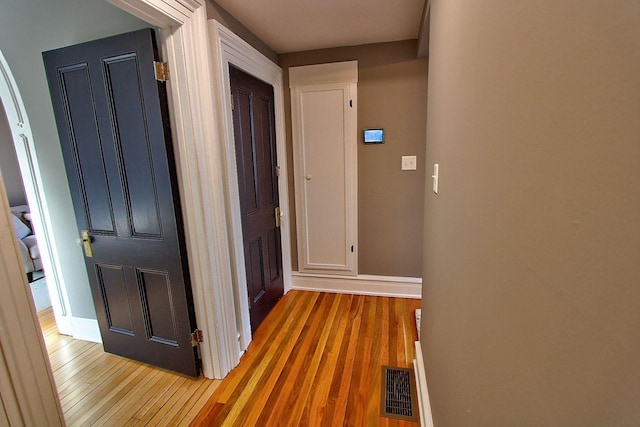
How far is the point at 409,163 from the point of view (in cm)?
258

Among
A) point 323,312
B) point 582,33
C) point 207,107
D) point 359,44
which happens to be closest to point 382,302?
point 323,312

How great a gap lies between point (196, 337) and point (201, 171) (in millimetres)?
1081

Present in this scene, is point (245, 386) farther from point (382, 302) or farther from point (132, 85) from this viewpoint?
point (132, 85)

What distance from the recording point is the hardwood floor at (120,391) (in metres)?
1.57

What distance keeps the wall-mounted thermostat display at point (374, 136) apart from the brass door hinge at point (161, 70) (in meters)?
1.70

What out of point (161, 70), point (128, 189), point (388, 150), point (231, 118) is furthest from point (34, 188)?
point (388, 150)

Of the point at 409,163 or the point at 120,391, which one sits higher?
the point at 409,163

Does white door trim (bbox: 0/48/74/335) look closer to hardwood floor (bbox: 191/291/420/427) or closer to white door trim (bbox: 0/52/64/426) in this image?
hardwood floor (bbox: 191/291/420/427)

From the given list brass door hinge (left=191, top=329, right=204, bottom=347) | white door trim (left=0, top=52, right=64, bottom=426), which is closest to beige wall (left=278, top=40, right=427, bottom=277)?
brass door hinge (left=191, top=329, right=204, bottom=347)

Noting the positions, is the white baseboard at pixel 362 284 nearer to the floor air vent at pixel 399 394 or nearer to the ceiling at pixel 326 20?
the floor air vent at pixel 399 394

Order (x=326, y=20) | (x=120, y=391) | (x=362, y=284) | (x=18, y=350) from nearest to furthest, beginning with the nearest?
(x=18, y=350) → (x=120, y=391) → (x=326, y=20) → (x=362, y=284)

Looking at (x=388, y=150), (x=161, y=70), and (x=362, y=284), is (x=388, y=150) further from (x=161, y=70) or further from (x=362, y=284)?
(x=161, y=70)

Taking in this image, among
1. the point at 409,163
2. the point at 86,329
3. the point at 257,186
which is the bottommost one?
the point at 86,329

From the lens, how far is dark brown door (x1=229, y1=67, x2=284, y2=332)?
2.08 meters
